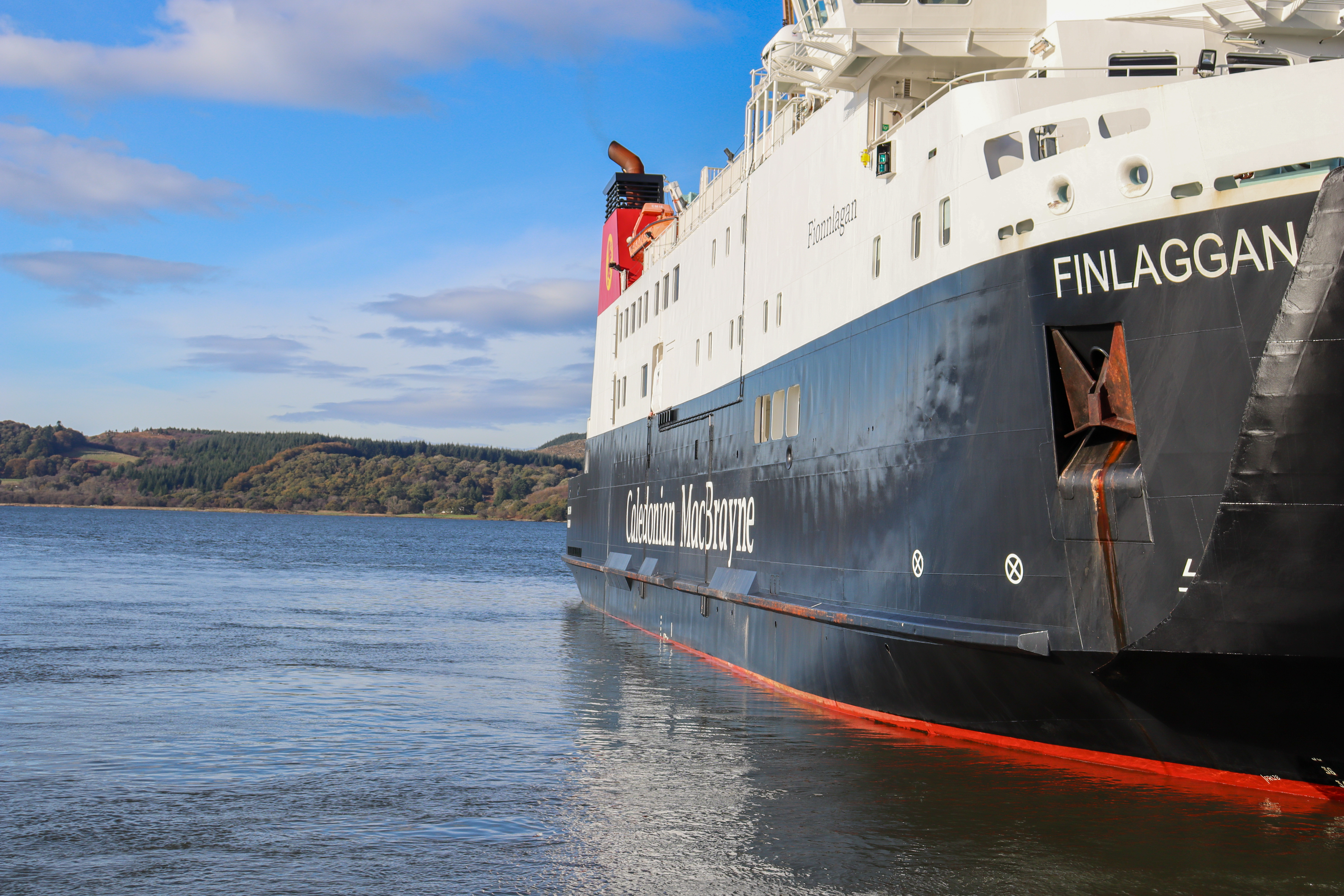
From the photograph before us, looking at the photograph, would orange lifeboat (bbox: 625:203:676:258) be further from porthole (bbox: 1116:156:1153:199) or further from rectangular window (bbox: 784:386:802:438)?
porthole (bbox: 1116:156:1153:199)

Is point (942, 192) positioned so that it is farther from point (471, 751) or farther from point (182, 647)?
point (182, 647)

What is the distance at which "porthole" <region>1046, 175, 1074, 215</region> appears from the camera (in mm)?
8414

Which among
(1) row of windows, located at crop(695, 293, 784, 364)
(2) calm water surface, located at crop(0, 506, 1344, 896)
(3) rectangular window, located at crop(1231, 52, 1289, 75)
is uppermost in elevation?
(3) rectangular window, located at crop(1231, 52, 1289, 75)

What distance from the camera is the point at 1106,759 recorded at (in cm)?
876

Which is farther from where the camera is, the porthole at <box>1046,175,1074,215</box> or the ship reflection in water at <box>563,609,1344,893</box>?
the porthole at <box>1046,175,1074,215</box>

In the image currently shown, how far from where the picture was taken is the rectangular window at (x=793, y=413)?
13.2m

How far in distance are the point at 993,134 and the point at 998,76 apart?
76.1 inches

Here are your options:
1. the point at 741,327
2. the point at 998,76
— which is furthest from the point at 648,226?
the point at 998,76

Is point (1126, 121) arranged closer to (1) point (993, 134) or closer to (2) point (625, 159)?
(1) point (993, 134)

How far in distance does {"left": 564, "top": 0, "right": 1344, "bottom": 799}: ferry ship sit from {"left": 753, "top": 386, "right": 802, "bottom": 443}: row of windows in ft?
0.33

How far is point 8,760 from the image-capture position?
10125 millimetres

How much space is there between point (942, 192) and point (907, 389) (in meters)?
1.82

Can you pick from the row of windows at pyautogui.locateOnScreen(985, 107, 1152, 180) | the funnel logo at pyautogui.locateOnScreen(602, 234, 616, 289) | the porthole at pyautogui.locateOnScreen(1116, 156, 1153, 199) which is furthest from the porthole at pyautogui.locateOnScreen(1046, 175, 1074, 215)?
the funnel logo at pyautogui.locateOnScreen(602, 234, 616, 289)

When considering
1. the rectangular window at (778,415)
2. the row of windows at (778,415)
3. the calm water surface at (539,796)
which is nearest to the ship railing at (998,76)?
the row of windows at (778,415)
